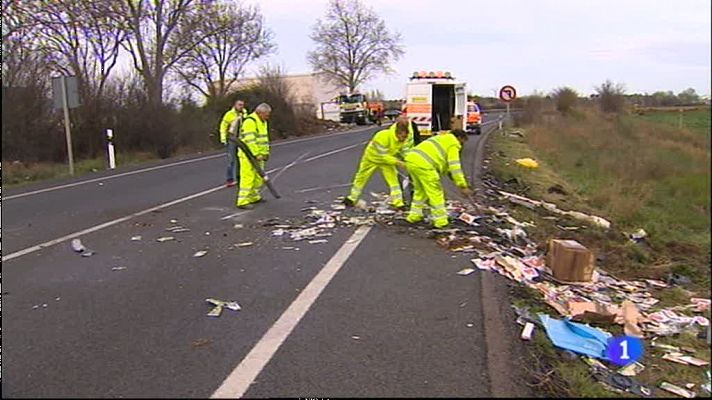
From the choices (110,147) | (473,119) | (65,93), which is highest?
(65,93)

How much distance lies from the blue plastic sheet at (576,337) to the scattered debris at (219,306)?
235 cm

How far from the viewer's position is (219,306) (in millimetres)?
4992

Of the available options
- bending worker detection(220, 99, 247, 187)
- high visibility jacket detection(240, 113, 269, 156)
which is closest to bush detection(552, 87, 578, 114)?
high visibility jacket detection(240, 113, 269, 156)

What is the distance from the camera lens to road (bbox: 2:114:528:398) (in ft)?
11.7

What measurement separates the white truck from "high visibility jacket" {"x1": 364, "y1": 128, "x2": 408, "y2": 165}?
13858 millimetres

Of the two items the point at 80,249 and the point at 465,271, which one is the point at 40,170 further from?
the point at 465,271

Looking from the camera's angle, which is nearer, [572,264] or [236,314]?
[236,314]

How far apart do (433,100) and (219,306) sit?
20.7 m

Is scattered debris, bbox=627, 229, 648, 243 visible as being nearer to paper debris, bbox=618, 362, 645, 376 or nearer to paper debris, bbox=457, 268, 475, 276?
paper debris, bbox=457, 268, 475, 276

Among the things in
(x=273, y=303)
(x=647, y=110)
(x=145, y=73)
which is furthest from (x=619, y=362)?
(x=145, y=73)

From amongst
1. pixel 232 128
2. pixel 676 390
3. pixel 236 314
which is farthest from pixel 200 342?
pixel 232 128

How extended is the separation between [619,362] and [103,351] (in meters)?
3.24

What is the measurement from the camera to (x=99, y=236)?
7953 mm

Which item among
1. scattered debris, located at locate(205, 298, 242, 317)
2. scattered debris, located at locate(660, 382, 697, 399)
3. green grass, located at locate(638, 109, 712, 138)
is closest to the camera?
green grass, located at locate(638, 109, 712, 138)
